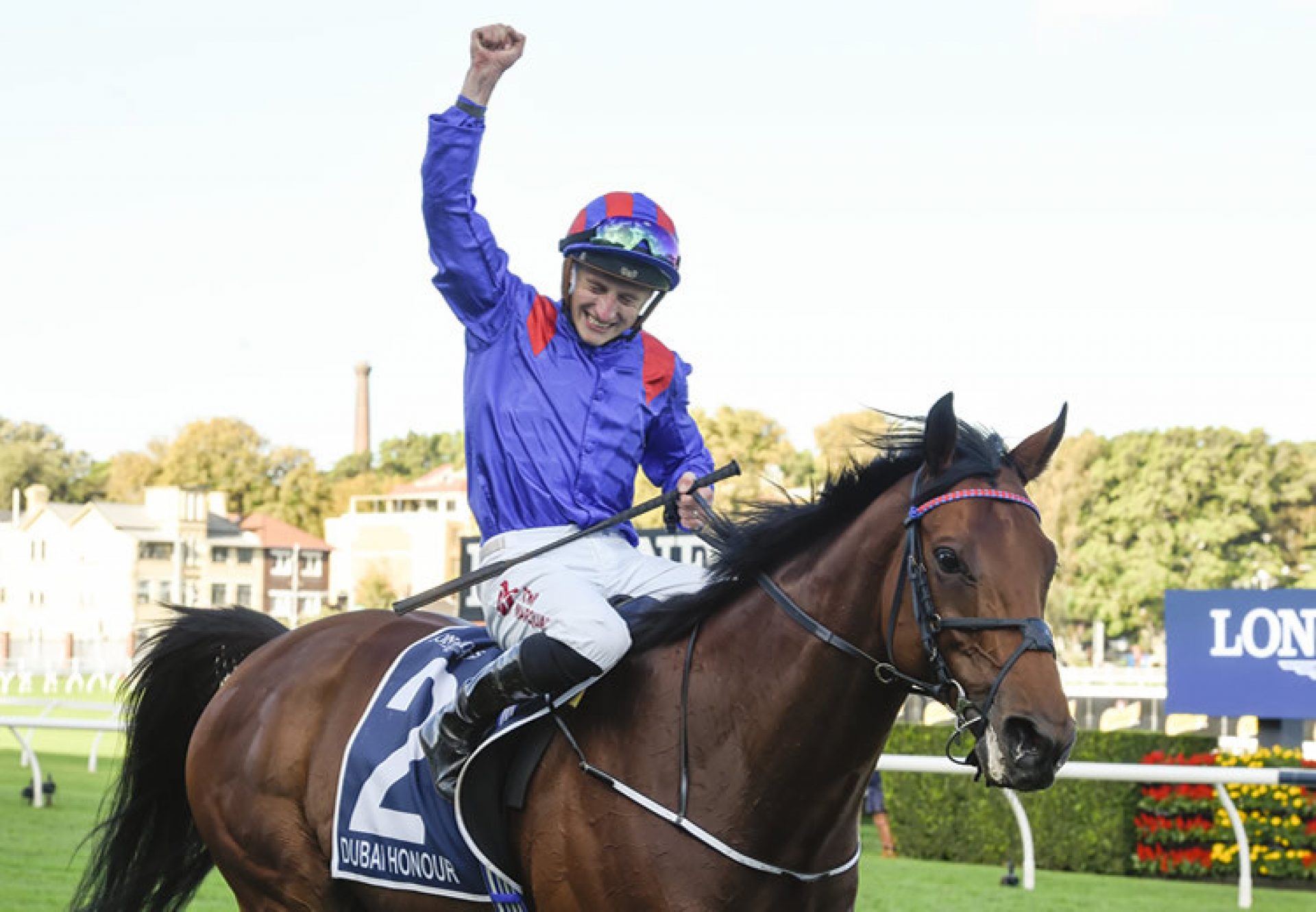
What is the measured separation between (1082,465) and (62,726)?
44.6 m

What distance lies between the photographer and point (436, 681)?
3.53m

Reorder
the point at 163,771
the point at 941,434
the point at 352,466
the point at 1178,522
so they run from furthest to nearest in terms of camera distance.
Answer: the point at 352,466
the point at 1178,522
the point at 163,771
the point at 941,434

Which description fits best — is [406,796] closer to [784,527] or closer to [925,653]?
[784,527]

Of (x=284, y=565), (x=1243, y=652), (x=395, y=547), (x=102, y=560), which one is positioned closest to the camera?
(x=1243, y=652)

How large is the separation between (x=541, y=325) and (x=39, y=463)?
260ft

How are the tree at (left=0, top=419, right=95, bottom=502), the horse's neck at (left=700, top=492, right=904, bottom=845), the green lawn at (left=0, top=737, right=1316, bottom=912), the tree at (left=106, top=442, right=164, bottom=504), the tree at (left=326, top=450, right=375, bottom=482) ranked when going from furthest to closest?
the tree at (left=326, top=450, right=375, bottom=482) < the tree at (left=106, top=442, right=164, bottom=504) < the tree at (left=0, top=419, right=95, bottom=502) < the green lawn at (left=0, top=737, right=1316, bottom=912) < the horse's neck at (left=700, top=492, right=904, bottom=845)

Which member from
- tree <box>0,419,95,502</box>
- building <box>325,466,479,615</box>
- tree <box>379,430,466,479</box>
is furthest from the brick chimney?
tree <box>0,419,95,502</box>

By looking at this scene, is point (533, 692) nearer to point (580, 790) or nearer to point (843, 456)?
point (580, 790)

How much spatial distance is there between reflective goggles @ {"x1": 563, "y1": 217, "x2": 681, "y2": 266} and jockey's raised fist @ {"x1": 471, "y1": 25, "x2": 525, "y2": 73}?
40cm

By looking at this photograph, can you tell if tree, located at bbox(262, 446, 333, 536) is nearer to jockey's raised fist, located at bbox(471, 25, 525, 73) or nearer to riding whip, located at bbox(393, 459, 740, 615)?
riding whip, located at bbox(393, 459, 740, 615)

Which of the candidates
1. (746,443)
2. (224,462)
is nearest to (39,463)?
(224,462)

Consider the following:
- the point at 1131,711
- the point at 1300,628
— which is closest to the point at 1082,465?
the point at 1131,711

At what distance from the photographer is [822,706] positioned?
2.90 m

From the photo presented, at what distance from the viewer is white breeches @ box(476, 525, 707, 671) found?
302cm
